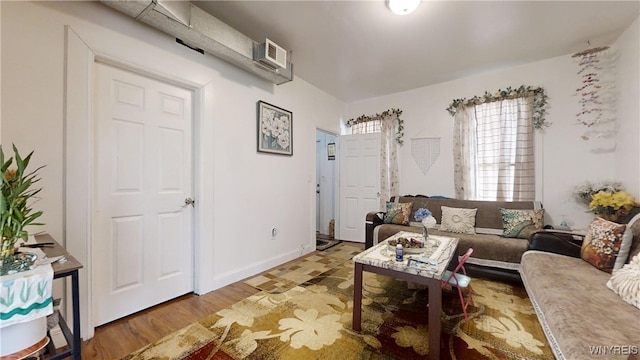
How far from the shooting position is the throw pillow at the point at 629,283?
1360 millimetres

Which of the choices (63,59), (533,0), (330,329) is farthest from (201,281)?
(533,0)

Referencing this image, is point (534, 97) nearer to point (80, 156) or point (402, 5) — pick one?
point (402, 5)

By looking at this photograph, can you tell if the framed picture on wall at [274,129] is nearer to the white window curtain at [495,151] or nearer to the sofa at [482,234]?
the sofa at [482,234]

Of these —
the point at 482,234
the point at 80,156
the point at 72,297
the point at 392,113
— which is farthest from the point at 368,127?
the point at 72,297

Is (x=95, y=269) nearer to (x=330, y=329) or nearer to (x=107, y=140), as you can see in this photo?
(x=107, y=140)

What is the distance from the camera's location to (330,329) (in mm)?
1820

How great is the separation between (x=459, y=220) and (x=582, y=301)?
188 centimetres

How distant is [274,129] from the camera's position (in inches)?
125

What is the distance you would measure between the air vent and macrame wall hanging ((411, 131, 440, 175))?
2.54 metres

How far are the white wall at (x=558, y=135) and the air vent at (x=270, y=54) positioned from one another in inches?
99.2

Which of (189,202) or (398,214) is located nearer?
(189,202)

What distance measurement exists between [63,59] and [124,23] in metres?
0.52

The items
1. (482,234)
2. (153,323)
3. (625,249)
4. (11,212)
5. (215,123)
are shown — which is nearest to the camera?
(11,212)

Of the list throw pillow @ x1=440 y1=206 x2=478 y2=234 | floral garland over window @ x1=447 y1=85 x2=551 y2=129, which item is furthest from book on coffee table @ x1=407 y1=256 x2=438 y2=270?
floral garland over window @ x1=447 y1=85 x2=551 y2=129
